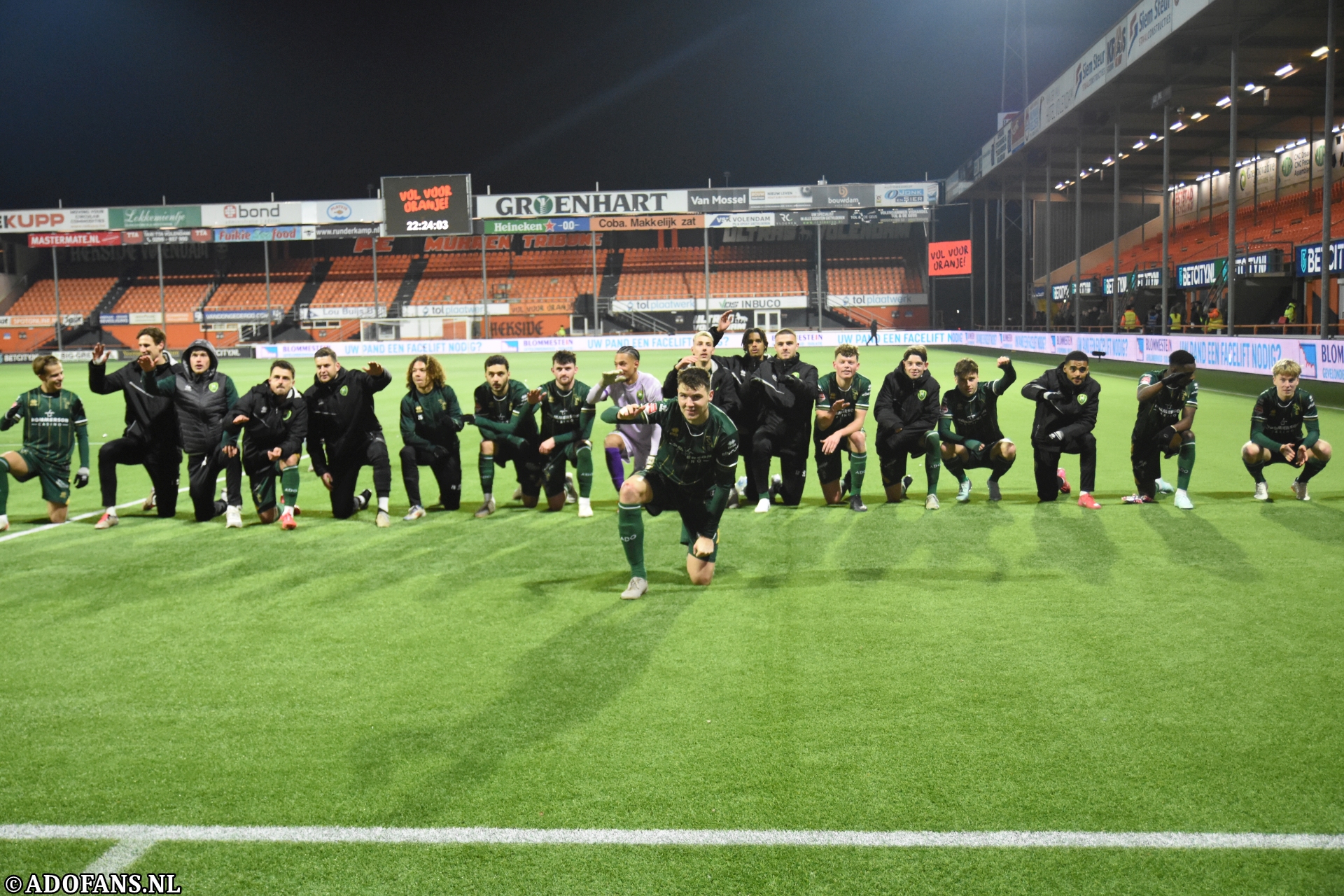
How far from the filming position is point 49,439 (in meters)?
10.0

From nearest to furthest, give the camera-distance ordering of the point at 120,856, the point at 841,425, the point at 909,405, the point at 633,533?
1. the point at 120,856
2. the point at 633,533
3. the point at 841,425
4. the point at 909,405

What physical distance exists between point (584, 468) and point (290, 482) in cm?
284

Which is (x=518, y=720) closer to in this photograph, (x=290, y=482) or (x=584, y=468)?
(x=584, y=468)

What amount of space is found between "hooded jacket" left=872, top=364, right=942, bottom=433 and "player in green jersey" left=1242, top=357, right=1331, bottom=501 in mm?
2992

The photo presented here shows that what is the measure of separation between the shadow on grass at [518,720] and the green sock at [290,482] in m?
4.63

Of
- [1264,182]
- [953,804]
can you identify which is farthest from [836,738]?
[1264,182]

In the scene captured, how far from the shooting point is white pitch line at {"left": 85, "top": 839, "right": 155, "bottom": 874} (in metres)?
3.38

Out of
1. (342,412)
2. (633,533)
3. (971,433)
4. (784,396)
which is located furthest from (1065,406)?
(342,412)

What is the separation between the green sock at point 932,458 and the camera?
1026 centimetres

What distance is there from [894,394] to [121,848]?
8.65 meters

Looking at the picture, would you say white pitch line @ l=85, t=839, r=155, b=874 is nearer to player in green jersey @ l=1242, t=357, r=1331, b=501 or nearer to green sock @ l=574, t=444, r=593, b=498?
green sock @ l=574, t=444, r=593, b=498

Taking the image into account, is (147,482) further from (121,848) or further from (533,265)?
(533,265)

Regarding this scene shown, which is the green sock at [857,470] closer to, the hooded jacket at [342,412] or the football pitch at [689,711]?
the football pitch at [689,711]

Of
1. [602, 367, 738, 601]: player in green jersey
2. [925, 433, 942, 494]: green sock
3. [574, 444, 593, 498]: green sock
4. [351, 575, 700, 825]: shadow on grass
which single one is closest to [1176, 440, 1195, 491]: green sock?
[925, 433, 942, 494]: green sock
